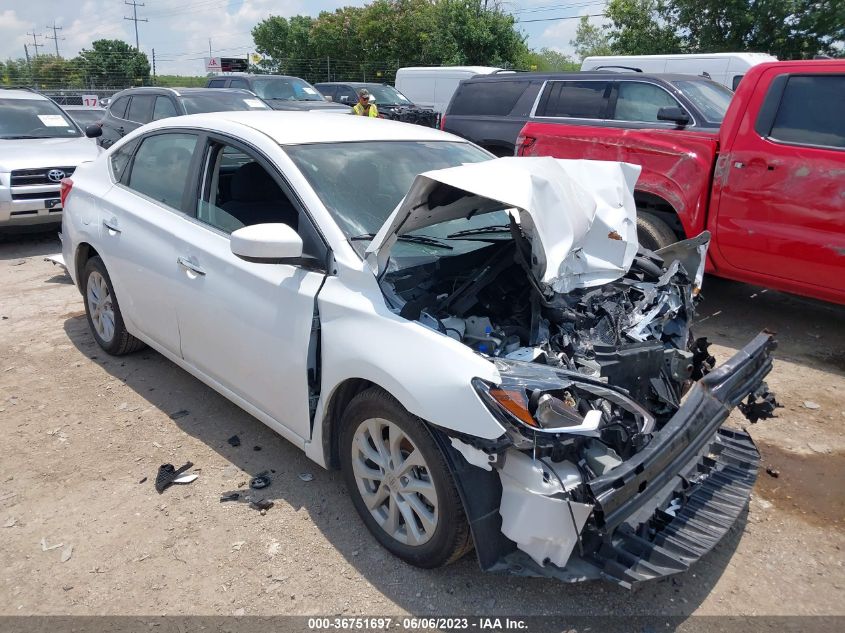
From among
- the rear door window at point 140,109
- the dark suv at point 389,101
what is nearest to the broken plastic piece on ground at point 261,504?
the rear door window at point 140,109

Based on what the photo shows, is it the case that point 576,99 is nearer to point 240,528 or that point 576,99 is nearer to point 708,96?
point 708,96

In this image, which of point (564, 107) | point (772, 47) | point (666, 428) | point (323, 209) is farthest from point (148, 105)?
point (772, 47)

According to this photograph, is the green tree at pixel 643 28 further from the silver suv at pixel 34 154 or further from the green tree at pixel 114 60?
the green tree at pixel 114 60

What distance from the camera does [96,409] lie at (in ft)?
14.0

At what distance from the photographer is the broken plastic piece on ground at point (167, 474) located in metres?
3.44

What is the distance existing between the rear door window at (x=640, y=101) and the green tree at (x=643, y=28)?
18935 mm

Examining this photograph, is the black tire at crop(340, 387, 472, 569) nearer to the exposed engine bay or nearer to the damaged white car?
the damaged white car

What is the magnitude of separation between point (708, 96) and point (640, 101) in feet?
2.50

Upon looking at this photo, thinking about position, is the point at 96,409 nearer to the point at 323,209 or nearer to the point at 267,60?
the point at 323,209

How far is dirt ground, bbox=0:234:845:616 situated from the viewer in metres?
2.69

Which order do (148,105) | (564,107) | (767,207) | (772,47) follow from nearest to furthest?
(767,207)
(564,107)
(148,105)
(772,47)

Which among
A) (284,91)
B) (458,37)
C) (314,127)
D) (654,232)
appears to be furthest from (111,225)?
(458,37)

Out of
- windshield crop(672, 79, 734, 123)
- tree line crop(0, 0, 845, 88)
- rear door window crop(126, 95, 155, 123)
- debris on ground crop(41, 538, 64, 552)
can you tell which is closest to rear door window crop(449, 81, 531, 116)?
windshield crop(672, 79, 734, 123)

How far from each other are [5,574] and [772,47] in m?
25.2
